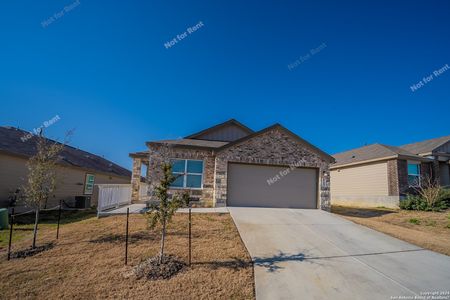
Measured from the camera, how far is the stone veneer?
12.4m

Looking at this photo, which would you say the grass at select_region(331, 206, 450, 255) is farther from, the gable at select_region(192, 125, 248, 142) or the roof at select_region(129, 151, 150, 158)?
the roof at select_region(129, 151, 150, 158)

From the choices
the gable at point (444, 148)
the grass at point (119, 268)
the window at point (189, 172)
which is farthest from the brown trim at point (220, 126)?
the gable at point (444, 148)

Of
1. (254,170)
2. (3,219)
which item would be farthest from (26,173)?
(254,170)

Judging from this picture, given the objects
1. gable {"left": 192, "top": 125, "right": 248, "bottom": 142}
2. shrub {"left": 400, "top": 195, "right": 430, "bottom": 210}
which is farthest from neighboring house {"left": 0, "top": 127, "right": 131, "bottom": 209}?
shrub {"left": 400, "top": 195, "right": 430, "bottom": 210}

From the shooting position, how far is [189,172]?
1277cm

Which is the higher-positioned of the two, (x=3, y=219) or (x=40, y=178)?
(x=40, y=178)

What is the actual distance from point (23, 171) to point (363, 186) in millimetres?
23321

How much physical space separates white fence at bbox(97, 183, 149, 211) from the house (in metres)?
16.3

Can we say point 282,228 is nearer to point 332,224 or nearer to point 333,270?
point 332,224

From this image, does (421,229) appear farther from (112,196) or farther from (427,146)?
(112,196)

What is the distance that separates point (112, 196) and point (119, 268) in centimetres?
682

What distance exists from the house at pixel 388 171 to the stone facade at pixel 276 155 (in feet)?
22.5

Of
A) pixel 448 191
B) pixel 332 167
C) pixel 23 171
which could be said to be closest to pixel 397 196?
pixel 448 191

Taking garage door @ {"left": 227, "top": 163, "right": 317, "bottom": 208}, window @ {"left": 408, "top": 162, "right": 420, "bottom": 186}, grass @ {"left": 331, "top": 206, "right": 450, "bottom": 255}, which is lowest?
grass @ {"left": 331, "top": 206, "right": 450, "bottom": 255}
